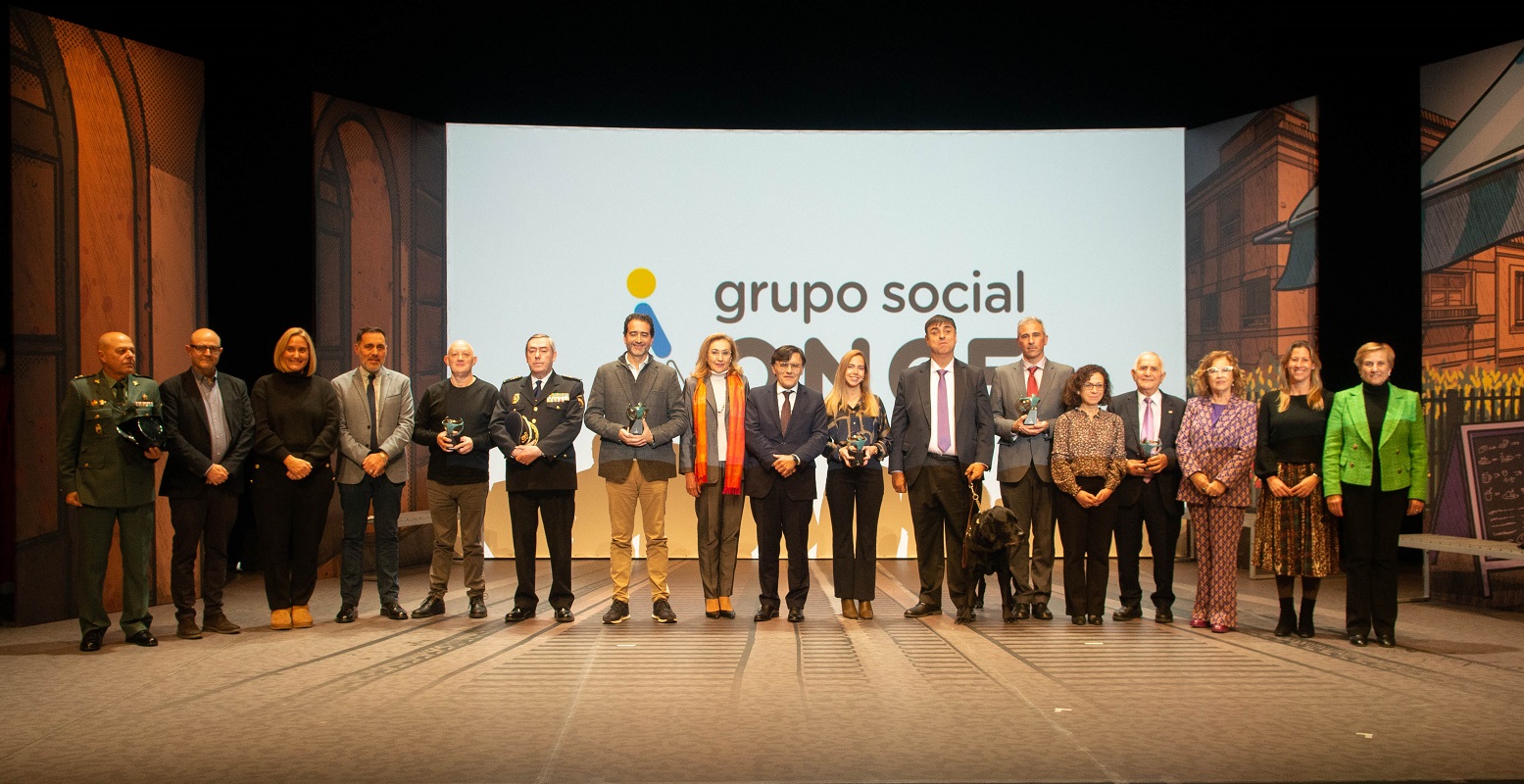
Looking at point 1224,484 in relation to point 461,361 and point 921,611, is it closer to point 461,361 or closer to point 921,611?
point 921,611

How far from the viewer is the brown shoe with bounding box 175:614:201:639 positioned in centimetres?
543

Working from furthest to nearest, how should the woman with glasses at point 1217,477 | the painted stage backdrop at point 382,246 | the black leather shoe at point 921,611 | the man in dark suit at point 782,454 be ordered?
the painted stage backdrop at point 382,246 → the black leather shoe at point 921,611 → the man in dark suit at point 782,454 → the woman with glasses at point 1217,477

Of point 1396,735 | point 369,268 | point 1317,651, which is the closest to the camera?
point 1396,735

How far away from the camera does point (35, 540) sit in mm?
5945

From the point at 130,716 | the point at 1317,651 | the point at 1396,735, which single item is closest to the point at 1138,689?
the point at 1396,735

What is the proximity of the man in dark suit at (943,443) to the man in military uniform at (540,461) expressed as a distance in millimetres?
1585

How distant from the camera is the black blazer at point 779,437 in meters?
5.90

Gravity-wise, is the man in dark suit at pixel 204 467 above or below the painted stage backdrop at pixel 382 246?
below

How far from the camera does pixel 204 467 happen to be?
5.45 metres

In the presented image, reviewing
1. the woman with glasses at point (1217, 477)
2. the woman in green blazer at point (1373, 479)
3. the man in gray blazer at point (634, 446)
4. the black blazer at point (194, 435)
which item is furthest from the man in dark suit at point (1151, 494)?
the black blazer at point (194, 435)

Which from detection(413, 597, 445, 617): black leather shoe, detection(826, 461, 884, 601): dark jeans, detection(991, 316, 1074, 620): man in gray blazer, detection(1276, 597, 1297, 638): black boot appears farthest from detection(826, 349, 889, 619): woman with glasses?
detection(413, 597, 445, 617): black leather shoe

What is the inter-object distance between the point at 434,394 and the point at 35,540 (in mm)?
2032

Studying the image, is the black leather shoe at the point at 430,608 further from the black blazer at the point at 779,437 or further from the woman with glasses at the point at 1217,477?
the woman with glasses at the point at 1217,477

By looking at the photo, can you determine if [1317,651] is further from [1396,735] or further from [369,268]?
[369,268]
